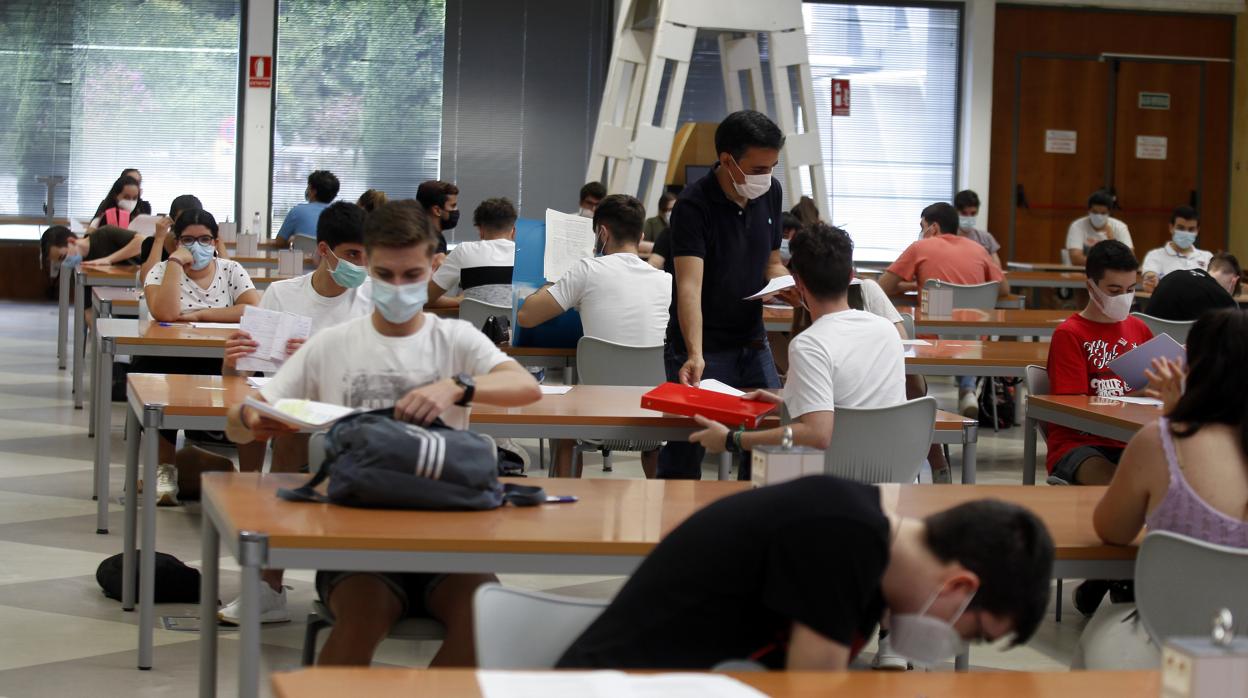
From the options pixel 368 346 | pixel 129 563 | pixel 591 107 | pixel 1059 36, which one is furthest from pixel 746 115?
pixel 1059 36

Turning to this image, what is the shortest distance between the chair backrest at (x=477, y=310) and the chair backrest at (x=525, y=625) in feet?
14.5

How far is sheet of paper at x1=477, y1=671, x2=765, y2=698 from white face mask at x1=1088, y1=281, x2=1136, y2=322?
2964 millimetres

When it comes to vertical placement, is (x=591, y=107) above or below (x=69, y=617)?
above

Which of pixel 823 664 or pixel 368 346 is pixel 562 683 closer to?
pixel 823 664

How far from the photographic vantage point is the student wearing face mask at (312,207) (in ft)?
31.7

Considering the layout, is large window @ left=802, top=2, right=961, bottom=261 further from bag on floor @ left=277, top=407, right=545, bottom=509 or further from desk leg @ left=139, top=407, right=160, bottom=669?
bag on floor @ left=277, top=407, right=545, bottom=509

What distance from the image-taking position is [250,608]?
7.43ft

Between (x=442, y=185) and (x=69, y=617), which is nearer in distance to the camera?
(x=69, y=617)

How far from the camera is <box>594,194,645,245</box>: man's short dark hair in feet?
17.7

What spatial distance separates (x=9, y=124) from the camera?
13859 mm

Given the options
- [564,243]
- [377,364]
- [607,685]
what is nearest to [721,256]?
[564,243]

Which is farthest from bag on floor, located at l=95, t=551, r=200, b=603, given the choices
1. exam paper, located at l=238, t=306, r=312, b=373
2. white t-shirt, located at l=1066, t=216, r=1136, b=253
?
white t-shirt, located at l=1066, t=216, r=1136, b=253

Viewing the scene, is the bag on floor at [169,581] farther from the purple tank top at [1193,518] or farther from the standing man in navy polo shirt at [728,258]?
the purple tank top at [1193,518]

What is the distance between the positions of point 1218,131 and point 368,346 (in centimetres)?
1315
